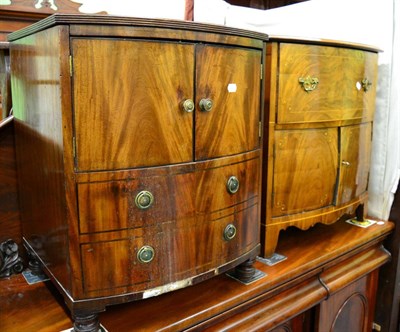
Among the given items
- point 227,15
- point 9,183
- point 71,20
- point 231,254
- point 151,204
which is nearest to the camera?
point 71,20

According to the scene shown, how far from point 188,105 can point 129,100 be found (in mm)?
133

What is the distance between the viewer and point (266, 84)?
1.20m

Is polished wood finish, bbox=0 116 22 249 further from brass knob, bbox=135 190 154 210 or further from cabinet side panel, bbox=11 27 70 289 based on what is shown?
brass knob, bbox=135 190 154 210

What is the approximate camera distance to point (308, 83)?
1236mm

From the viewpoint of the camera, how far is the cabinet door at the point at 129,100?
770 millimetres

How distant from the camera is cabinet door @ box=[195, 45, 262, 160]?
902 mm

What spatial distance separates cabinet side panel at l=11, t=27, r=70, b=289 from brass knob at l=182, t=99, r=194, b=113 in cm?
25

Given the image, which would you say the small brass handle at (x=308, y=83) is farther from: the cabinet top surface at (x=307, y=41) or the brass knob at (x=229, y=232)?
the brass knob at (x=229, y=232)

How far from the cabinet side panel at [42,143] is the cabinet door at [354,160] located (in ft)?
3.12

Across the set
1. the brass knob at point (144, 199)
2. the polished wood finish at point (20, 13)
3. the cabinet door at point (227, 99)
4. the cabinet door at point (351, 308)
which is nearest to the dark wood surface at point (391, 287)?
the cabinet door at point (351, 308)

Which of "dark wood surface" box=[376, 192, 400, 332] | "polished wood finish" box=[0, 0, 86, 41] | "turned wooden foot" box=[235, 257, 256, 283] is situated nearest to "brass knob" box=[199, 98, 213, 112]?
"turned wooden foot" box=[235, 257, 256, 283]

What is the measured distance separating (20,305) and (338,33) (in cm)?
151

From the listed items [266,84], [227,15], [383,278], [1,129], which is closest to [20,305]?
[1,129]

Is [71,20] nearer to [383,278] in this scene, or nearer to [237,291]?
[237,291]
